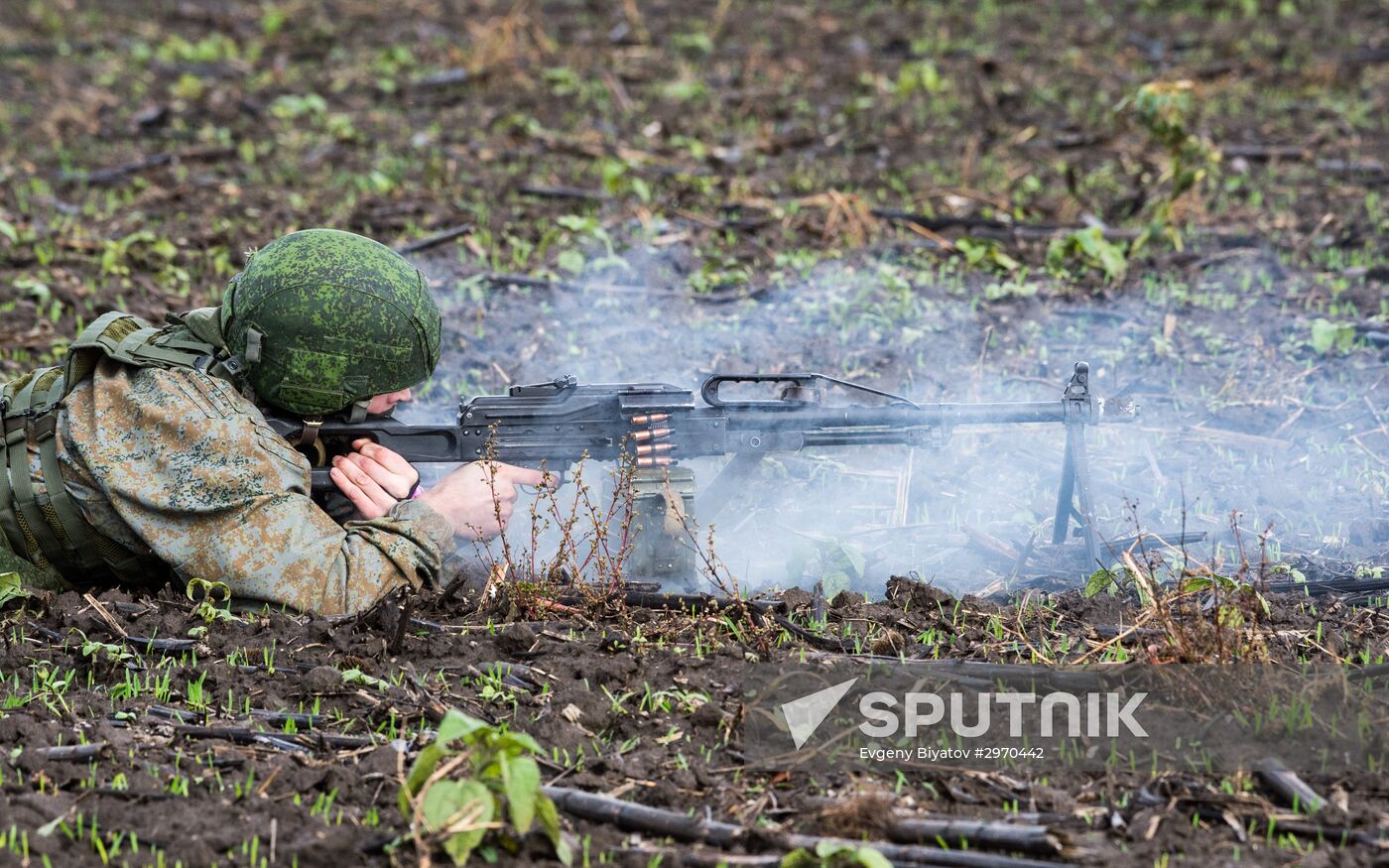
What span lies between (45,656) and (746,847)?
8.84 feet

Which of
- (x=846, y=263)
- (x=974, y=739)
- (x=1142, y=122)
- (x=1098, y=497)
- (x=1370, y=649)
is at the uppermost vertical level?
(x=1142, y=122)

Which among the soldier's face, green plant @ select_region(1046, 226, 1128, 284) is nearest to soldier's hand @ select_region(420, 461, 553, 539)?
the soldier's face

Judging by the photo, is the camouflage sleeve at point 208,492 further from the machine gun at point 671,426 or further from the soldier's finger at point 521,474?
the soldier's finger at point 521,474

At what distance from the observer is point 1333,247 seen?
9383 mm

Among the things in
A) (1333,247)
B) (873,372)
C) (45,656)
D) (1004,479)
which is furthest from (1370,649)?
(1333,247)

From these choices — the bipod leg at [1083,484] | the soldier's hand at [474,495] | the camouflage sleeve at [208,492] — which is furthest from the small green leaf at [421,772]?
the bipod leg at [1083,484]

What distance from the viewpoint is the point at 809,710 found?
4422 millimetres

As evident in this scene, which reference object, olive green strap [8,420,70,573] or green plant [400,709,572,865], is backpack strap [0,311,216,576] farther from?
green plant [400,709,572,865]

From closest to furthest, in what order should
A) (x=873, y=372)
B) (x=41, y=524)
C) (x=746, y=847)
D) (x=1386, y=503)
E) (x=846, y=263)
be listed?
1. (x=746, y=847)
2. (x=41, y=524)
3. (x=1386, y=503)
4. (x=873, y=372)
5. (x=846, y=263)

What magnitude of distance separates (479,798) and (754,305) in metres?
5.59

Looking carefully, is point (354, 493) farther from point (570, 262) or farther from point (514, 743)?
point (570, 262)

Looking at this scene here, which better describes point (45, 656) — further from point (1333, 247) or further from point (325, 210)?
point (1333, 247)

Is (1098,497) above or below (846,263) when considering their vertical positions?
below

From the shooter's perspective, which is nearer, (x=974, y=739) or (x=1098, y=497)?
(x=974, y=739)
